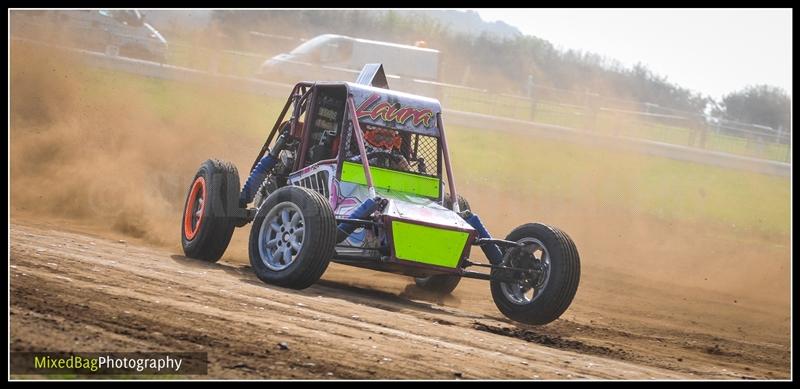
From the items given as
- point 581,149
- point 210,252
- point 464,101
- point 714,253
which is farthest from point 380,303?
point 464,101

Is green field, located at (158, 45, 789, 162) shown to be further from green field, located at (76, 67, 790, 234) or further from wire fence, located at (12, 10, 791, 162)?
green field, located at (76, 67, 790, 234)

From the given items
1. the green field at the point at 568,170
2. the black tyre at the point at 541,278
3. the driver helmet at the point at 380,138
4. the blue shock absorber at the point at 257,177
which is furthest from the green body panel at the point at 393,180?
the green field at the point at 568,170

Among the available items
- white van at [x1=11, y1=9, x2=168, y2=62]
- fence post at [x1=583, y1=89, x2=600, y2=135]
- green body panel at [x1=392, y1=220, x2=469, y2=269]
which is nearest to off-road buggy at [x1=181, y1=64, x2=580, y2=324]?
green body panel at [x1=392, y1=220, x2=469, y2=269]

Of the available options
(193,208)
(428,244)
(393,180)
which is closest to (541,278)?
(428,244)

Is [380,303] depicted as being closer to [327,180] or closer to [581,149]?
[327,180]

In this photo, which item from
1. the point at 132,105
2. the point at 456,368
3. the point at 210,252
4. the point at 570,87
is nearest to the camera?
the point at 456,368

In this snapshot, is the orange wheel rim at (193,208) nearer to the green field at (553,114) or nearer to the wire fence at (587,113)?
the wire fence at (587,113)

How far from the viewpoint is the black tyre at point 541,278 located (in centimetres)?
963

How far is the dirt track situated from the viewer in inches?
250

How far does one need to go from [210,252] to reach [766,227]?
48.0 feet

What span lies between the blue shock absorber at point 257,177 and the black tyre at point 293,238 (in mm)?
1550

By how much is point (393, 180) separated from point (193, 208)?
7.89 feet

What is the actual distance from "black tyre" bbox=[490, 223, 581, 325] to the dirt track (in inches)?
7.7

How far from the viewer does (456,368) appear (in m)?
6.71
